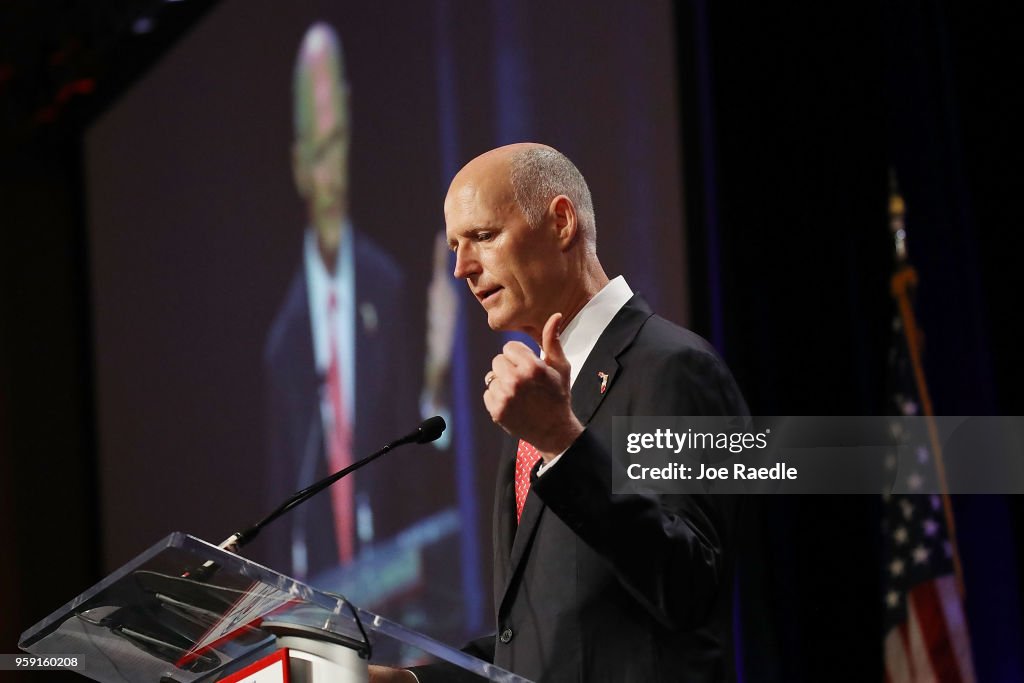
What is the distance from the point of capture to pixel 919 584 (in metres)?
3.28

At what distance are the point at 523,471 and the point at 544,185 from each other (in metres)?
0.47

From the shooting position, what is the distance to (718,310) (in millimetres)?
3588

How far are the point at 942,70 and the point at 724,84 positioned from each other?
644 mm

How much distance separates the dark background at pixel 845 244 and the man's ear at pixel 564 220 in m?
1.59

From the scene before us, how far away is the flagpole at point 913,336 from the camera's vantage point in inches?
128

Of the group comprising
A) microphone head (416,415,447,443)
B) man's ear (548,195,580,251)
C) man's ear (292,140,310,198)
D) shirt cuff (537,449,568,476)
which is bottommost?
shirt cuff (537,449,568,476)

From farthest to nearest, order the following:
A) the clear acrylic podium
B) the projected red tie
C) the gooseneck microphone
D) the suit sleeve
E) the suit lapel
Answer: the projected red tie < the suit lapel < the gooseneck microphone < the suit sleeve < the clear acrylic podium

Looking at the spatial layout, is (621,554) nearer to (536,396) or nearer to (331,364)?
(536,396)

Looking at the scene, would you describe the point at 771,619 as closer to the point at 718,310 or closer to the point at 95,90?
the point at 718,310

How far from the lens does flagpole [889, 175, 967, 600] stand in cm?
325

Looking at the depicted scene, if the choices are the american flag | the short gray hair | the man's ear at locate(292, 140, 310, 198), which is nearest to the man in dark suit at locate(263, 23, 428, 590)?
the man's ear at locate(292, 140, 310, 198)

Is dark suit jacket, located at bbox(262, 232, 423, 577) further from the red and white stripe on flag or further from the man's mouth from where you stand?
the man's mouth

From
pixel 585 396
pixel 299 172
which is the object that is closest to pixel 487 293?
→ pixel 585 396

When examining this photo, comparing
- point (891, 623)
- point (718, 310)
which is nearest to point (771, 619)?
point (891, 623)
